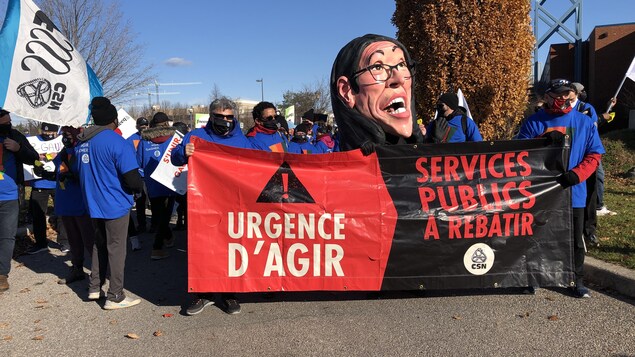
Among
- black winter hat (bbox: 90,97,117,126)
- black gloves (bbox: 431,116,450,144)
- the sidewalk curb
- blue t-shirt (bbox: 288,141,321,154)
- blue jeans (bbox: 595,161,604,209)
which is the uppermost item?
black winter hat (bbox: 90,97,117,126)

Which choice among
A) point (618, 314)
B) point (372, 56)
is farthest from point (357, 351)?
point (372, 56)

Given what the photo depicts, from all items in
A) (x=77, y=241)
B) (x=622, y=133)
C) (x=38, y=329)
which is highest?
(x=622, y=133)

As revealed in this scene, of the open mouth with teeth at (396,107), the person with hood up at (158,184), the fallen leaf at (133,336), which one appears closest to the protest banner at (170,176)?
the person with hood up at (158,184)

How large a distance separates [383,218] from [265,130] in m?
2.07

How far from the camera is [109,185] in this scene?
181 inches

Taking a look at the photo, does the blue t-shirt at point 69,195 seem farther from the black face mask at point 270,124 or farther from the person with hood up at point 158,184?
the black face mask at point 270,124

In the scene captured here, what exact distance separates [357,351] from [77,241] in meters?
3.70

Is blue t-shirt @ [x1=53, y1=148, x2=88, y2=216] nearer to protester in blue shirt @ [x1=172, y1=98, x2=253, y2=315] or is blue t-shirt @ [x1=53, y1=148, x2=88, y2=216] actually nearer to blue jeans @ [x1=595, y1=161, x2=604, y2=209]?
protester in blue shirt @ [x1=172, y1=98, x2=253, y2=315]

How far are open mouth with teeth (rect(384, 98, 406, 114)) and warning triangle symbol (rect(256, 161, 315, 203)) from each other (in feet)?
3.88

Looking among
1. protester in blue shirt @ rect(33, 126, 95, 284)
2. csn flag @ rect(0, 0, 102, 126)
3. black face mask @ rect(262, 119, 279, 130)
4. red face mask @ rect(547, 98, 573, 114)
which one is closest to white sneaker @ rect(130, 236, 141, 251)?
protester in blue shirt @ rect(33, 126, 95, 284)

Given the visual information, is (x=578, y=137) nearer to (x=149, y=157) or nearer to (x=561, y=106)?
(x=561, y=106)

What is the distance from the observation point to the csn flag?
4.77 m

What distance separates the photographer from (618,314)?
408 centimetres

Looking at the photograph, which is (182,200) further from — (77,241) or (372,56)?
(372,56)
